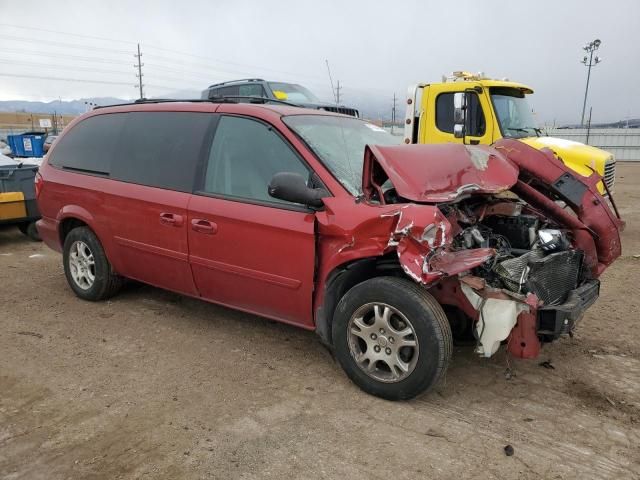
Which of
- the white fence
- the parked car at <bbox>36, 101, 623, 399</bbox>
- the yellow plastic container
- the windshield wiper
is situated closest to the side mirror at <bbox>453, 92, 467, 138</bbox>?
the windshield wiper

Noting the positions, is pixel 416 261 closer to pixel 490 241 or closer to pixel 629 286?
pixel 490 241

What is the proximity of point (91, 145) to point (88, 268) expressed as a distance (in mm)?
1147

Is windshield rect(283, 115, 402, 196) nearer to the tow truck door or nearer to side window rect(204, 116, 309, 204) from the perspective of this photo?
side window rect(204, 116, 309, 204)

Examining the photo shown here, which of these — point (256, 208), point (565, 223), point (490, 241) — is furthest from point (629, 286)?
point (256, 208)

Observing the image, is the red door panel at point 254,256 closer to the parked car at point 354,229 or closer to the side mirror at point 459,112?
the parked car at point 354,229

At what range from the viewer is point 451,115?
8.39 m

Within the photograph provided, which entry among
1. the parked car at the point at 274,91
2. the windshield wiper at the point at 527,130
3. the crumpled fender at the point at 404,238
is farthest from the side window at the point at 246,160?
the parked car at the point at 274,91

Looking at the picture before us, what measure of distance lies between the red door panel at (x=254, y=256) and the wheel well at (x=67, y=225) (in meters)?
1.68

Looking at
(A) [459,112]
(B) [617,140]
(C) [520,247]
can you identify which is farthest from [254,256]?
(B) [617,140]

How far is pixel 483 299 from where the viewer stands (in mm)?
3096

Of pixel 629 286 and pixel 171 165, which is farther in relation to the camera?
pixel 629 286

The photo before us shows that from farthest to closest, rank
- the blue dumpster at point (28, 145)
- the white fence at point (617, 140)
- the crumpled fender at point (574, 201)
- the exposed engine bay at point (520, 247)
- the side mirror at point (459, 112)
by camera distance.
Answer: the white fence at point (617, 140) < the blue dumpster at point (28, 145) < the side mirror at point (459, 112) < the crumpled fender at point (574, 201) < the exposed engine bay at point (520, 247)

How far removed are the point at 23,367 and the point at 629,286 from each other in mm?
5733

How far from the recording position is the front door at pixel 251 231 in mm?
3572
